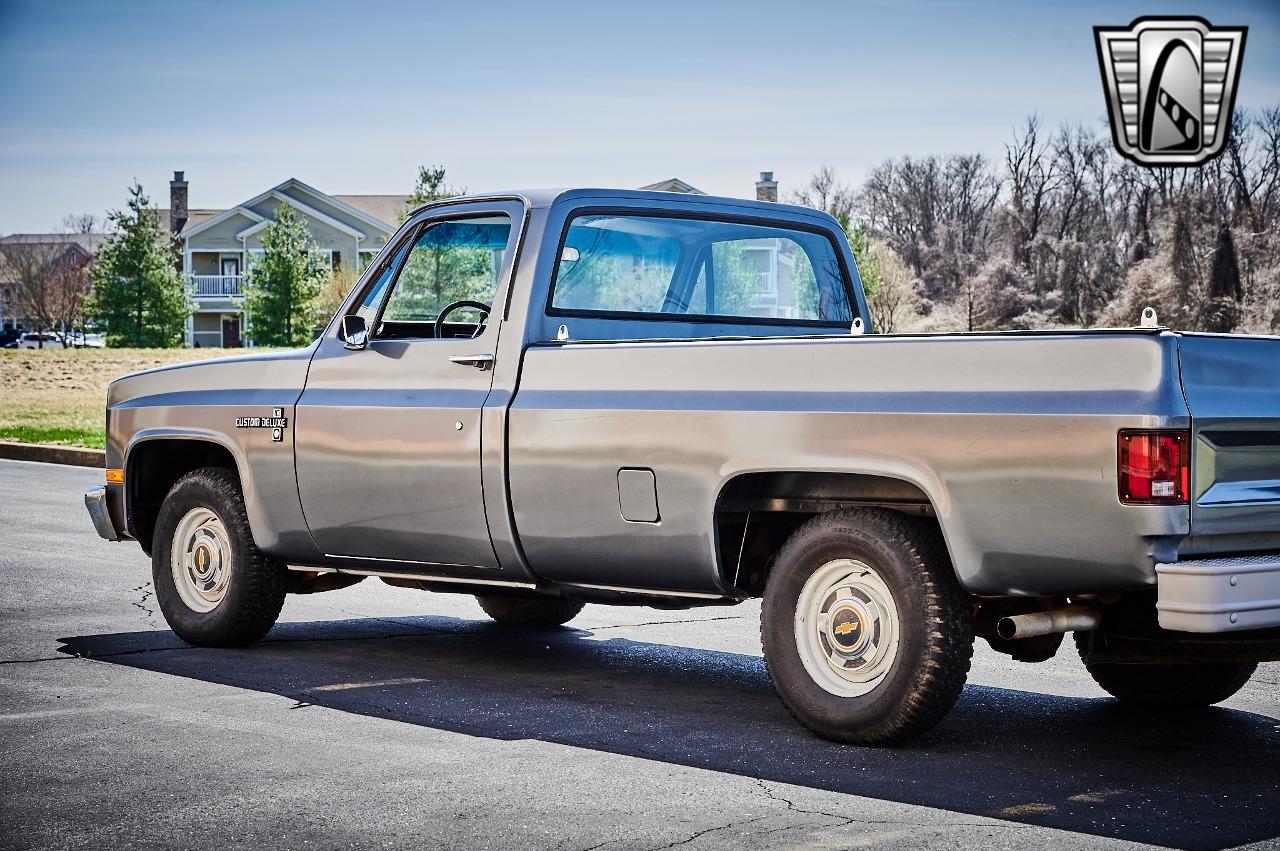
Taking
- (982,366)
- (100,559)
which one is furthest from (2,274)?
(982,366)

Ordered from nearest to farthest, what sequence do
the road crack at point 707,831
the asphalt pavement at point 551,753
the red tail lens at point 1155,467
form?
the road crack at point 707,831 → the asphalt pavement at point 551,753 → the red tail lens at point 1155,467

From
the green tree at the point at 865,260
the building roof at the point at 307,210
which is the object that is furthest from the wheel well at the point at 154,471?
the building roof at the point at 307,210

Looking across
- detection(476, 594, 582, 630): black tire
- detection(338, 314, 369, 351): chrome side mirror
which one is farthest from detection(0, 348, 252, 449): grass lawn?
detection(338, 314, 369, 351): chrome side mirror

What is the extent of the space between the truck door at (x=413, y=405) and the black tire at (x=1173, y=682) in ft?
8.59

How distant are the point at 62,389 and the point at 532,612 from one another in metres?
36.9

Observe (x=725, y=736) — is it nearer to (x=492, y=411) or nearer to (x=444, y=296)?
(x=492, y=411)

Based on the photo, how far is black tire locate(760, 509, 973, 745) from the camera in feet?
19.2

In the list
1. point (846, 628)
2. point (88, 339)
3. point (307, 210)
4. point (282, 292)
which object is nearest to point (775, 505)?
point (846, 628)

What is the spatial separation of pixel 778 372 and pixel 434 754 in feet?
5.98

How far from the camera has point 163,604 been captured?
333 inches

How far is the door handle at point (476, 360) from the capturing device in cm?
721

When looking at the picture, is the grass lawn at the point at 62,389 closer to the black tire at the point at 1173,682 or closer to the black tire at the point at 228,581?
the black tire at the point at 228,581

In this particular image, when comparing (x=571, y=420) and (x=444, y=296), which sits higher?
(x=444, y=296)

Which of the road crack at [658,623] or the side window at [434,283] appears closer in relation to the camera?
the side window at [434,283]
